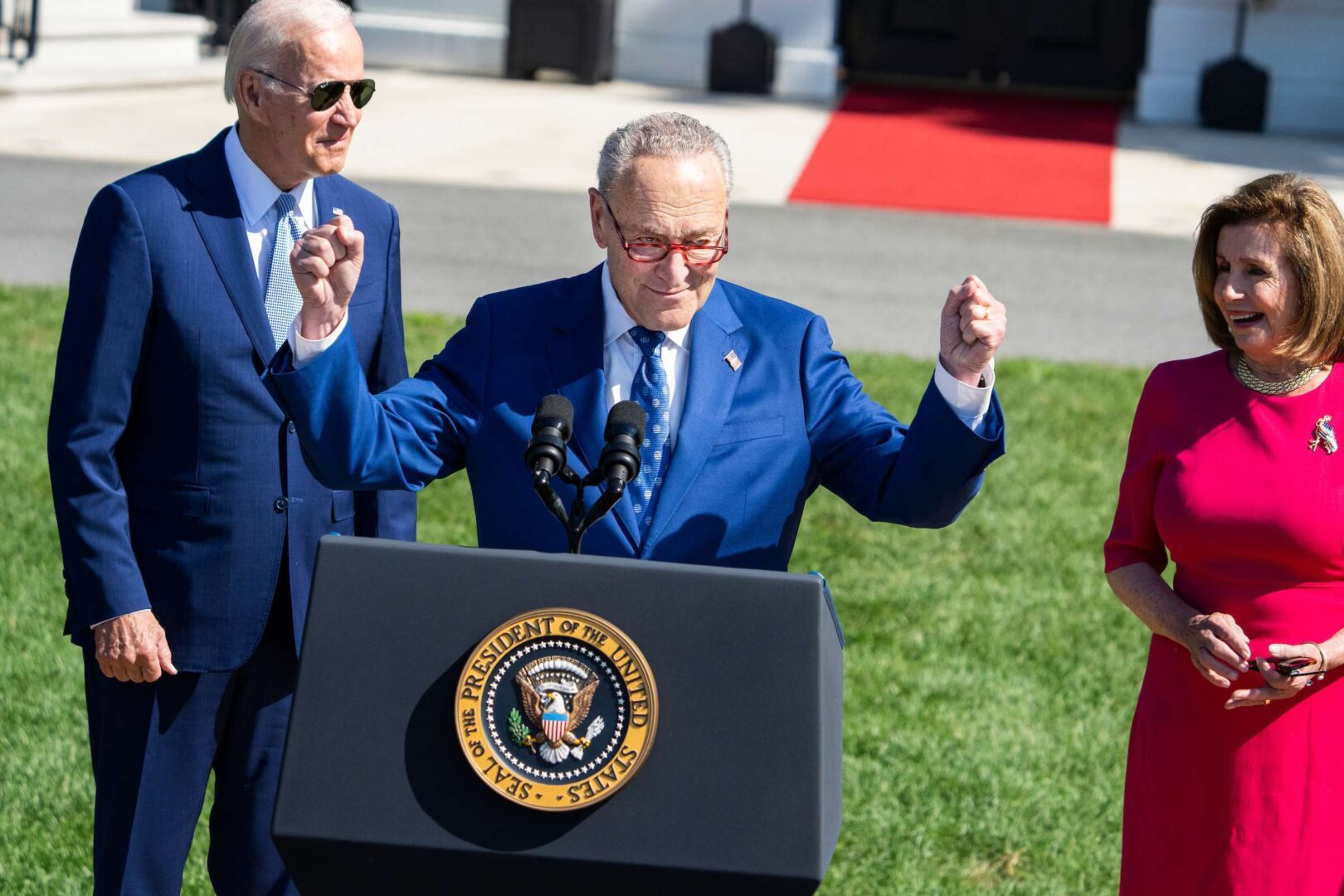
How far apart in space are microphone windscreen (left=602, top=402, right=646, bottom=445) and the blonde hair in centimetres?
133

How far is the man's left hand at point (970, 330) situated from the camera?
10.0 ft

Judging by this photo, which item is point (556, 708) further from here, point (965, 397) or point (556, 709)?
point (965, 397)

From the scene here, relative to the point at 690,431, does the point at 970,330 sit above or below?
above

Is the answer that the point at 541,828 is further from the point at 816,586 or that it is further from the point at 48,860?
the point at 48,860

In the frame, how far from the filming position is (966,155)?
18891 mm

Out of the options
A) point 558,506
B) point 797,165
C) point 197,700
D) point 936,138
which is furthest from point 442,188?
point 558,506

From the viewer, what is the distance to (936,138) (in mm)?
19922

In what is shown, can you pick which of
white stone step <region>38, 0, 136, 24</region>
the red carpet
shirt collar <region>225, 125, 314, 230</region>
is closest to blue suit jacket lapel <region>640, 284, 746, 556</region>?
shirt collar <region>225, 125, 314, 230</region>

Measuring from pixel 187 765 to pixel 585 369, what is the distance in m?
1.27

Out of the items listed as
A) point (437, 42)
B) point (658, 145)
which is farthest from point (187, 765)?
point (437, 42)

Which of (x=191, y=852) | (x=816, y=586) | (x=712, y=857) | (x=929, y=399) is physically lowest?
(x=191, y=852)

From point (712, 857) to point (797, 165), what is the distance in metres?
15.7

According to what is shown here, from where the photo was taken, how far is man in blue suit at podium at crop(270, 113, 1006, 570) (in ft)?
10.3

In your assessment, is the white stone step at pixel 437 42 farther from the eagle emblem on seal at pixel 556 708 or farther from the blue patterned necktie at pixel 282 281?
the eagle emblem on seal at pixel 556 708
